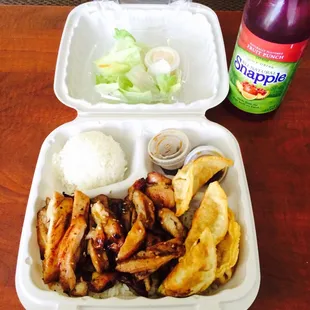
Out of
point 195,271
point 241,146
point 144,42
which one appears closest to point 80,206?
point 195,271

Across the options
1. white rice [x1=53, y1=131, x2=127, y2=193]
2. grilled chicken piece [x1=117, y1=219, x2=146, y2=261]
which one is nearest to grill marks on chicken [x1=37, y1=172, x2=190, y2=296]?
grilled chicken piece [x1=117, y1=219, x2=146, y2=261]

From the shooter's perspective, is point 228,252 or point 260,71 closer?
point 228,252

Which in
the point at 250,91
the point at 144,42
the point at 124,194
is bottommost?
the point at 124,194

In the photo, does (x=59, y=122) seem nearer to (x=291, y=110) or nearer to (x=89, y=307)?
(x=89, y=307)

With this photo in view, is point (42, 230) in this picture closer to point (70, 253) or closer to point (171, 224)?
point (70, 253)

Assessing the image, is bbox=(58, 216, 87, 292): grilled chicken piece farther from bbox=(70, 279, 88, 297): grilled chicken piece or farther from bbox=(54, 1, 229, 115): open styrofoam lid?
bbox=(54, 1, 229, 115): open styrofoam lid

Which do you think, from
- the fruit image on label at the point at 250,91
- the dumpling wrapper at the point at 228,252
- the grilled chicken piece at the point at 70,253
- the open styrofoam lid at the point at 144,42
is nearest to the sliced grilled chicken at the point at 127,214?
the grilled chicken piece at the point at 70,253
